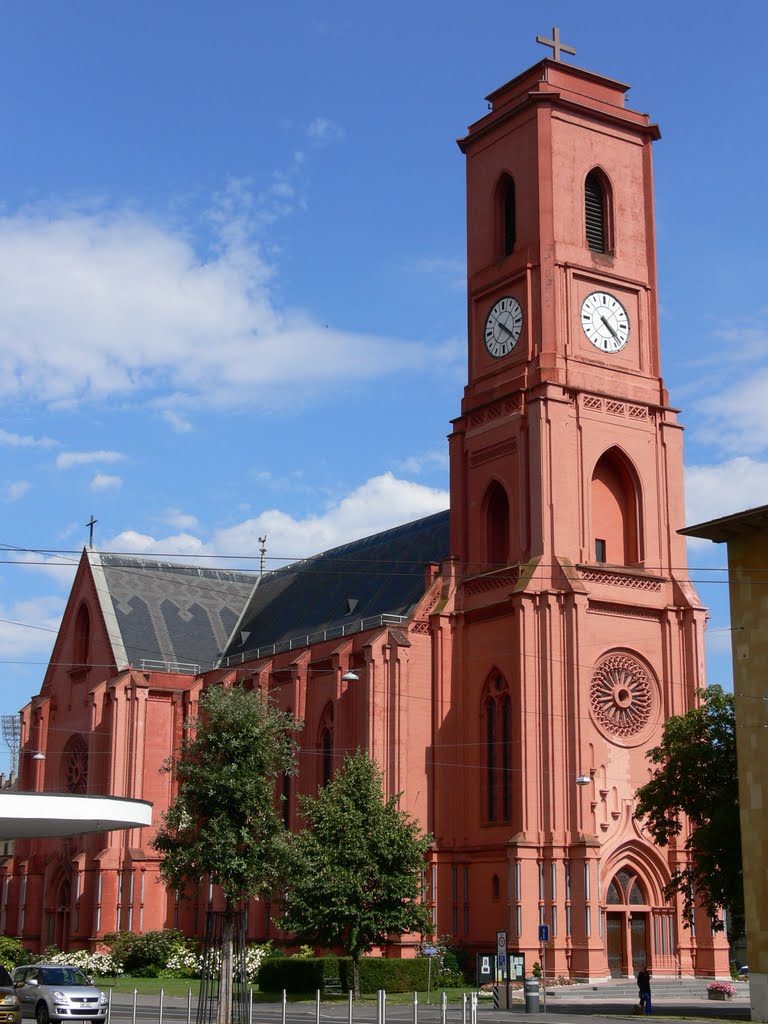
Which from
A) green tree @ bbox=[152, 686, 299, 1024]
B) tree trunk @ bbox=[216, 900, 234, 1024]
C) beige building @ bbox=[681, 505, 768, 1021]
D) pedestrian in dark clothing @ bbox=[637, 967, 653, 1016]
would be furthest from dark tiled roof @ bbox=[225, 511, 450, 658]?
tree trunk @ bbox=[216, 900, 234, 1024]

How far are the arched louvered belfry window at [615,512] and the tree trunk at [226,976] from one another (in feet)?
90.2

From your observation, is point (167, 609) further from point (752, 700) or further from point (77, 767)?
point (752, 700)

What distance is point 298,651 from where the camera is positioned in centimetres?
6744

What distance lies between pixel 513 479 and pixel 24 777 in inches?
1388

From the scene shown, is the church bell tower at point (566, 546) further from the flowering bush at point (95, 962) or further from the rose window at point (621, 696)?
the flowering bush at point (95, 962)

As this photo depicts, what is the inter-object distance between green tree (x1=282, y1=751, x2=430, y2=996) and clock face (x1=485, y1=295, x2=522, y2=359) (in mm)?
19443

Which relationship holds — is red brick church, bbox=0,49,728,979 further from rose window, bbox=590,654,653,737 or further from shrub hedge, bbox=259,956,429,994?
shrub hedge, bbox=259,956,429,994

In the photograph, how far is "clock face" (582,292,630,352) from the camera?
60.2 meters

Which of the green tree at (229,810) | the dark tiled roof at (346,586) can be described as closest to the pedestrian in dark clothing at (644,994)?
the green tree at (229,810)

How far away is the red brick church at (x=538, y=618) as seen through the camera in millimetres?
53688

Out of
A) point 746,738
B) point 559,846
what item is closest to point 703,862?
point 746,738

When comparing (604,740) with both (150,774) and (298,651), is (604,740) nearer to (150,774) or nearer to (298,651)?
(298,651)

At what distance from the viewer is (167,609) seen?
3120 inches

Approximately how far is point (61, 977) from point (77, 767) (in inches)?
1536
